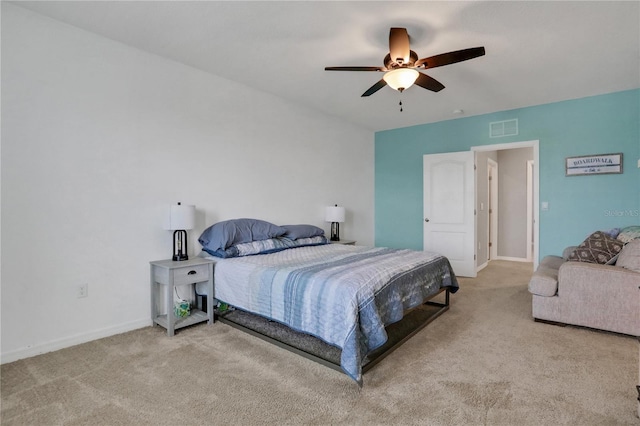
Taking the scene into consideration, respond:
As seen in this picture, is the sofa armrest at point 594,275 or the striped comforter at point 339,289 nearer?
the striped comforter at point 339,289

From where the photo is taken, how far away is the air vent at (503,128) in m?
4.68

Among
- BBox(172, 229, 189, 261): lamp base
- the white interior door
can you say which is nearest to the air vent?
the white interior door

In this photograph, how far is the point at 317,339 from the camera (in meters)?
2.73

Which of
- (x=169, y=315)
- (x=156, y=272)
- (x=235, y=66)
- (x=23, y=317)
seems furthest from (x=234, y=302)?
(x=235, y=66)

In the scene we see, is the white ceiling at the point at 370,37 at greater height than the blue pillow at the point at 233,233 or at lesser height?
greater

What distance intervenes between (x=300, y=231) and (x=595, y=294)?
116 inches

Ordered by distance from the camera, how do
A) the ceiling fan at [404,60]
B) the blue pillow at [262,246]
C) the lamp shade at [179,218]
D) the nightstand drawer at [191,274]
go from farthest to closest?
the blue pillow at [262,246] → the lamp shade at [179,218] → the nightstand drawer at [191,274] → the ceiling fan at [404,60]

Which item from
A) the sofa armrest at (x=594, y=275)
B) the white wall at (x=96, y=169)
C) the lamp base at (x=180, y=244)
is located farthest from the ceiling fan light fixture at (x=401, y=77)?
the lamp base at (x=180, y=244)

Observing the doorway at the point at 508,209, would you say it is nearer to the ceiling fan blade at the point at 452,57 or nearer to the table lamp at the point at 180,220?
the ceiling fan blade at the point at 452,57

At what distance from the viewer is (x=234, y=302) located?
9.30ft

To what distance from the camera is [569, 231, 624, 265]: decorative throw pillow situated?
9.98 feet

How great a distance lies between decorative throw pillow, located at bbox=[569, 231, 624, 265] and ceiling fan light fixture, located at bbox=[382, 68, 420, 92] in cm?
241

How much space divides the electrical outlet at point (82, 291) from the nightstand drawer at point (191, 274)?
66cm

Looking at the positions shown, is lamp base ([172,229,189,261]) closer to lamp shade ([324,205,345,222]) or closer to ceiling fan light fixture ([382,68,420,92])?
lamp shade ([324,205,345,222])
